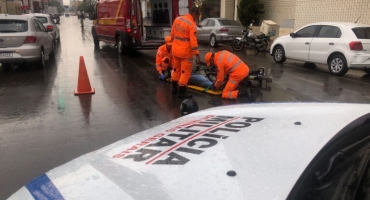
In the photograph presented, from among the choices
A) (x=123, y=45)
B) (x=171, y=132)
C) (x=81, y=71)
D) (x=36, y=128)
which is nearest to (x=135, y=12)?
(x=123, y=45)

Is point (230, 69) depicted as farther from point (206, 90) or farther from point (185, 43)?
point (185, 43)

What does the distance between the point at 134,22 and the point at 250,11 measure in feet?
37.5

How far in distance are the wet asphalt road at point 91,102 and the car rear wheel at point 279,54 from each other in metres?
0.44

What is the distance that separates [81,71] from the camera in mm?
Result: 7629

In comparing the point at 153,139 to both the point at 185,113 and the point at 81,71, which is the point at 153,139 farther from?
the point at 81,71

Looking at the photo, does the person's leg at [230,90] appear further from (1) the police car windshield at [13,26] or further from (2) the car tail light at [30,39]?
(1) the police car windshield at [13,26]

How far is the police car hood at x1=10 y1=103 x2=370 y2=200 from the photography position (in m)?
1.44

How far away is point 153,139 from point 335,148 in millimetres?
1073

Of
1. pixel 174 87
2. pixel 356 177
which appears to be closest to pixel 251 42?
pixel 174 87

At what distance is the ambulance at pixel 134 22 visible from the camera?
42.3ft

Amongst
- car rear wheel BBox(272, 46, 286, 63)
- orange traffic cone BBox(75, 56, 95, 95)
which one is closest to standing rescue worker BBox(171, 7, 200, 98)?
orange traffic cone BBox(75, 56, 95, 95)

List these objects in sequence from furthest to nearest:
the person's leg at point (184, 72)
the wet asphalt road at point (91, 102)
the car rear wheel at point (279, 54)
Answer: the car rear wheel at point (279, 54) < the person's leg at point (184, 72) < the wet asphalt road at point (91, 102)

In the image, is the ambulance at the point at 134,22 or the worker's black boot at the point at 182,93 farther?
the ambulance at the point at 134,22

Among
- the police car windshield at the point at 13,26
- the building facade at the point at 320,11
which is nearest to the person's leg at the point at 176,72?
the police car windshield at the point at 13,26
